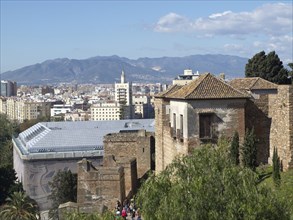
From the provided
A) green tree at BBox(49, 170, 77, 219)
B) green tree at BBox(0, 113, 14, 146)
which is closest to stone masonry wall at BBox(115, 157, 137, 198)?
green tree at BBox(49, 170, 77, 219)

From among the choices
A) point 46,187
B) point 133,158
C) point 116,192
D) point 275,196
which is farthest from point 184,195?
point 46,187

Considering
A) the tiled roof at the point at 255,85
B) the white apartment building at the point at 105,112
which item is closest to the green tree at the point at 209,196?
the tiled roof at the point at 255,85

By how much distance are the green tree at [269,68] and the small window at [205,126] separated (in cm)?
2100

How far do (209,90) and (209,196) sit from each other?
11.1 metres

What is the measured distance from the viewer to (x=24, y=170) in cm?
5825

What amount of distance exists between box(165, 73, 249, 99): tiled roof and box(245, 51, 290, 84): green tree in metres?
19.8

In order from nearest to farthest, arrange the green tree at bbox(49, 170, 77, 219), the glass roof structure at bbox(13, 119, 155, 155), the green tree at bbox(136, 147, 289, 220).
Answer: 1. the green tree at bbox(136, 147, 289, 220)
2. the green tree at bbox(49, 170, 77, 219)
3. the glass roof structure at bbox(13, 119, 155, 155)

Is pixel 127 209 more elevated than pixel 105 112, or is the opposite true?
pixel 127 209

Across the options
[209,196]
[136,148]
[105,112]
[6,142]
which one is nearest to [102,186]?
[136,148]

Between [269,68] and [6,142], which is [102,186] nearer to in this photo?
[269,68]

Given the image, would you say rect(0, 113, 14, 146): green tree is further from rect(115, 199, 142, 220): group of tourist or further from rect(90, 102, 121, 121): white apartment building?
rect(115, 199, 142, 220): group of tourist

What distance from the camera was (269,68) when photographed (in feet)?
150

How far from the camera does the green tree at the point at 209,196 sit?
1400 cm

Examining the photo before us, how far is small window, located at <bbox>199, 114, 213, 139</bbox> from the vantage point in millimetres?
24609
